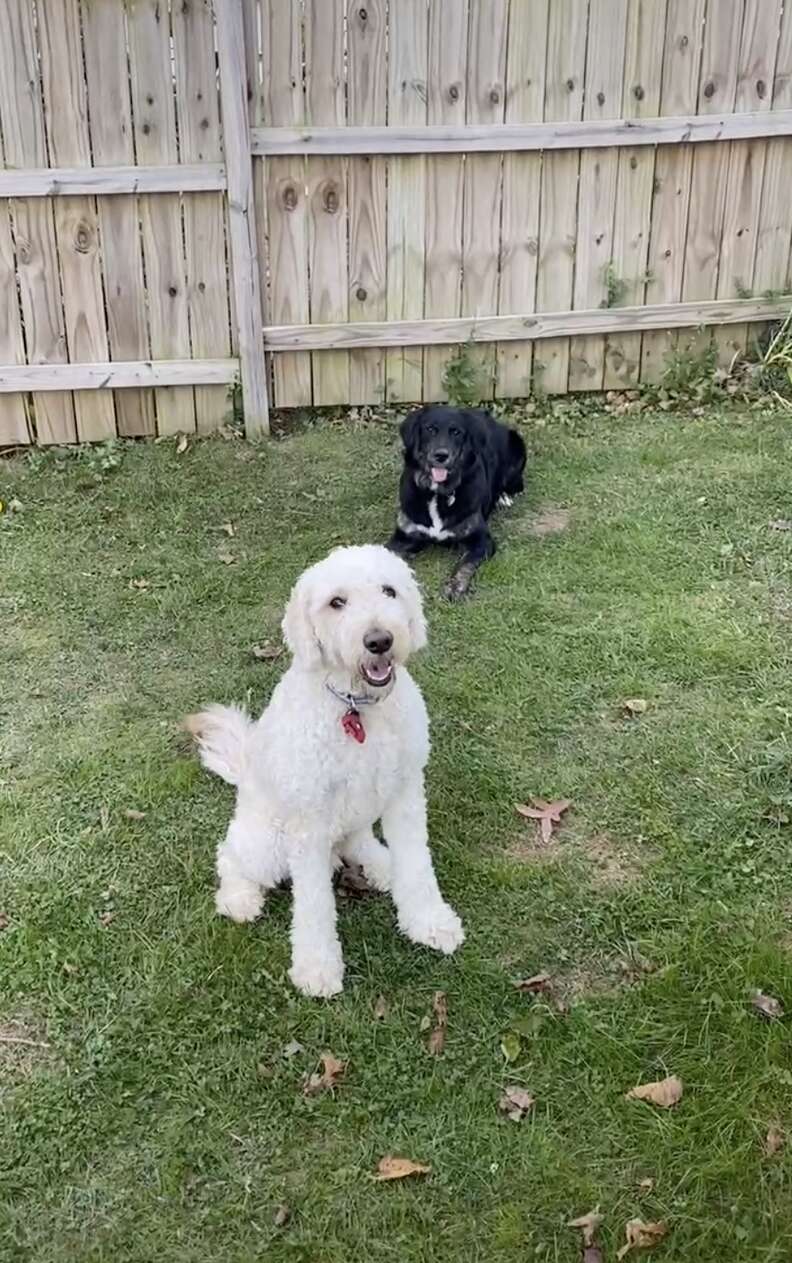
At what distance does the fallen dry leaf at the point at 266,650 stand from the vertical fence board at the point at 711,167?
13.0ft

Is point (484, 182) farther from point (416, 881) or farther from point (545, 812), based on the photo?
point (416, 881)

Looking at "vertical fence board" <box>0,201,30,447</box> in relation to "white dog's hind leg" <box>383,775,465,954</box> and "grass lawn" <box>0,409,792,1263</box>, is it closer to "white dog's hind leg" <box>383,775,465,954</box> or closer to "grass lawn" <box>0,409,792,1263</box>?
"grass lawn" <box>0,409,792,1263</box>

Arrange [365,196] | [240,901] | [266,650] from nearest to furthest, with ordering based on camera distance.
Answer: [240,901], [266,650], [365,196]

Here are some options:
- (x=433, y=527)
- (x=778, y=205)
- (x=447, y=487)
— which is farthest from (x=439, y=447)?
(x=778, y=205)

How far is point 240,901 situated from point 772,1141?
1516mm

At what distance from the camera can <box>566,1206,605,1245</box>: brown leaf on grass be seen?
2332 millimetres

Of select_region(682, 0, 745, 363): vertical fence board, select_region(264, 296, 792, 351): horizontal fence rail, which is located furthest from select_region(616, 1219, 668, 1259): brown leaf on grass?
select_region(682, 0, 745, 363): vertical fence board

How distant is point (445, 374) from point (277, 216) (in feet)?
4.48

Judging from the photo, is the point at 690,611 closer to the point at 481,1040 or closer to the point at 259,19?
the point at 481,1040

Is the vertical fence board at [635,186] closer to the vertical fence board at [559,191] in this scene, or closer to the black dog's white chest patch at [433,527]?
the vertical fence board at [559,191]

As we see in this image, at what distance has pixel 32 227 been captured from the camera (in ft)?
19.9

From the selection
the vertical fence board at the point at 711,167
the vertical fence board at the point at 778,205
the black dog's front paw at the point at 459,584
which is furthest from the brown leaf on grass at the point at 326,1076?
the vertical fence board at the point at 778,205

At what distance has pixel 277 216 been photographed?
634 centimetres

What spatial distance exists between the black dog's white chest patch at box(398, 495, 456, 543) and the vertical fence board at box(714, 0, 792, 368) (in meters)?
2.94
